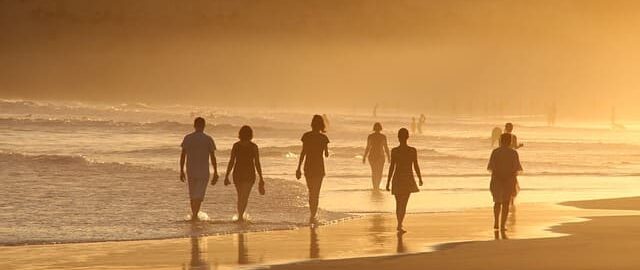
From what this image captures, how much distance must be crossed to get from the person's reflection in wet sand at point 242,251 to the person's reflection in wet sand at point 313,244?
33.3 inches

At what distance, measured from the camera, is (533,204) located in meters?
26.4

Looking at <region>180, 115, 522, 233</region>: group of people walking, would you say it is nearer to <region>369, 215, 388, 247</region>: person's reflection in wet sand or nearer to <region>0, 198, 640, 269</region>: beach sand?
<region>369, 215, 388, 247</region>: person's reflection in wet sand

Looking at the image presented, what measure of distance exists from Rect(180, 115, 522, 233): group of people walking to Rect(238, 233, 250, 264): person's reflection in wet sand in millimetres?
1795

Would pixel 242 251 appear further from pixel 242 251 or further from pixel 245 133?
pixel 245 133

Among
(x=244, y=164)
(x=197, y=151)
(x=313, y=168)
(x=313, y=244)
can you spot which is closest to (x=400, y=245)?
(x=313, y=244)

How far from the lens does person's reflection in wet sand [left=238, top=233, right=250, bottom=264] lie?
16.9 metres

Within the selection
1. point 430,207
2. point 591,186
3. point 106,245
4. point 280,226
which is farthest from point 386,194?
point 106,245

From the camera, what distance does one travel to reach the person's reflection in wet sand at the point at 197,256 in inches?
639

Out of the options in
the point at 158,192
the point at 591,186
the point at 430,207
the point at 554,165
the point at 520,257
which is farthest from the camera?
the point at 554,165

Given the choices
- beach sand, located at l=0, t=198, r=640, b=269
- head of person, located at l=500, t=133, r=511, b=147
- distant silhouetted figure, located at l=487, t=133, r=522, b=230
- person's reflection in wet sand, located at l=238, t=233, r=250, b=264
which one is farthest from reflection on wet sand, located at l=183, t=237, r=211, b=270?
head of person, located at l=500, t=133, r=511, b=147

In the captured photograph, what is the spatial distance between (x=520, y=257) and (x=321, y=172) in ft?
20.1

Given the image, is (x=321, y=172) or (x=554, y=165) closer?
(x=321, y=172)

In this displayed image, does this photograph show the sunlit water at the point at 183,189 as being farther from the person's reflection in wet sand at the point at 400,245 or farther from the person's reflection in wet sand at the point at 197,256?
the person's reflection in wet sand at the point at 400,245

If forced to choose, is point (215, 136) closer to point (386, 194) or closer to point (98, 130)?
point (98, 130)
